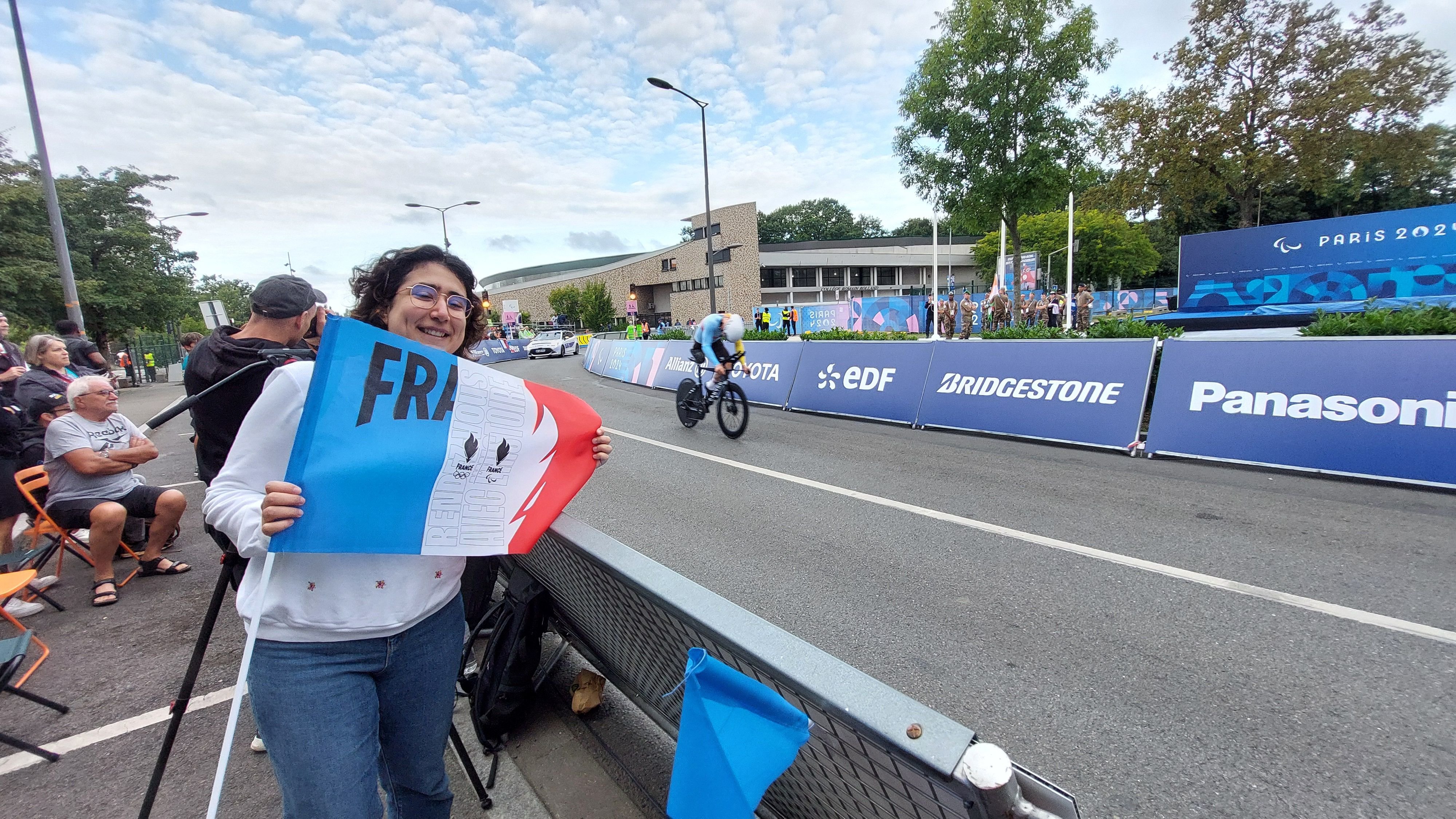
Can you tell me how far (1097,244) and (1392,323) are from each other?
61.2 metres

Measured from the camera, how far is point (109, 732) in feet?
9.32

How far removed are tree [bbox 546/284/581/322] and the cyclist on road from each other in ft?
210

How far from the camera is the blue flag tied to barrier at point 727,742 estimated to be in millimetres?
1258

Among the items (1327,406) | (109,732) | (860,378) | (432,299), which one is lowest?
(109,732)

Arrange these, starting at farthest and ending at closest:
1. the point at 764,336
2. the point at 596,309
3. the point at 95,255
→ 1. the point at 596,309
2. the point at 95,255
3. the point at 764,336

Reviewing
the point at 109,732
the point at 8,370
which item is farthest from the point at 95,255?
the point at 109,732

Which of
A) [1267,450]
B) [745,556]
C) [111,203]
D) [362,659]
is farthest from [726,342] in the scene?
[111,203]

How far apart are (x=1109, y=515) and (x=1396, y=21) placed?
26.8 metres

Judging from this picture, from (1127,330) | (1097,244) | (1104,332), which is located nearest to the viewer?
(1104,332)

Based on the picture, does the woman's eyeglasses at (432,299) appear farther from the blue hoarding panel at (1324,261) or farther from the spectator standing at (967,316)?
the blue hoarding panel at (1324,261)

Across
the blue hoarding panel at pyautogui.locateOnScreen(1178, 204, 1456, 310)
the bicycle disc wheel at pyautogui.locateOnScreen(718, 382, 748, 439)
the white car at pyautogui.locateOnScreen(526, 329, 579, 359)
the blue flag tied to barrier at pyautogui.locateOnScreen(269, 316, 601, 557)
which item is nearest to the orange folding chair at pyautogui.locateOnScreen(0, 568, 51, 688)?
the blue flag tied to barrier at pyautogui.locateOnScreen(269, 316, 601, 557)

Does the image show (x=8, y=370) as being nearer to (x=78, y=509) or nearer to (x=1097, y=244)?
(x=78, y=509)

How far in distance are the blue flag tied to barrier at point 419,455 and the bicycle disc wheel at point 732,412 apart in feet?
22.6

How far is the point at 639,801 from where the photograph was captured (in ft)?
7.45
